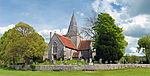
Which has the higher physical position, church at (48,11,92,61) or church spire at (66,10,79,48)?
church spire at (66,10,79,48)

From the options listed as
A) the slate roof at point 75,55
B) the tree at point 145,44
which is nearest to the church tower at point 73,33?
the slate roof at point 75,55

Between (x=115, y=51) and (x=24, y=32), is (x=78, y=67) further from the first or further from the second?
(x=24, y=32)

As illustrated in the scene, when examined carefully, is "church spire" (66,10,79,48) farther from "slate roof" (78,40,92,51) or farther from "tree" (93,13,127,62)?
"tree" (93,13,127,62)

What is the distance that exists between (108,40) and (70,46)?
49.9 feet

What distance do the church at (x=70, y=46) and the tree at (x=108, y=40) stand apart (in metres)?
11.4

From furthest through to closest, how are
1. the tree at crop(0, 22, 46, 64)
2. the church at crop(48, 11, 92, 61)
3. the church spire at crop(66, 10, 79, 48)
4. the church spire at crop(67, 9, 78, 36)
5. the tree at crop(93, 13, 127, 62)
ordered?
the church spire at crop(67, 9, 78, 36) < the church spire at crop(66, 10, 79, 48) < the church at crop(48, 11, 92, 61) < the tree at crop(93, 13, 127, 62) < the tree at crop(0, 22, 46, 64)

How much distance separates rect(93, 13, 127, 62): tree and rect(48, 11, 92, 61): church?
37.6 ft

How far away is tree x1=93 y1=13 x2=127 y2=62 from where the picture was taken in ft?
99.1

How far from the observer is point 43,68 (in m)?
27.9

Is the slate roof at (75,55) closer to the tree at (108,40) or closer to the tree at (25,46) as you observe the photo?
the tree at (108,40)

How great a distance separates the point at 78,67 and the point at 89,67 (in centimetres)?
189

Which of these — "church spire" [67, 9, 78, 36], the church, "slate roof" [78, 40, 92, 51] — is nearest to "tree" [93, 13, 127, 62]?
"slate roof" [78, 40, 92, 51]

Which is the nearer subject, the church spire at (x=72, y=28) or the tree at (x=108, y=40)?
the tree at (x=108, y=40)

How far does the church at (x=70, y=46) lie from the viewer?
41.6 metres
